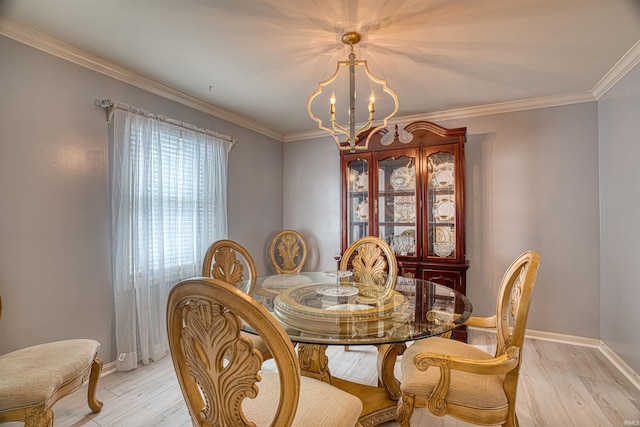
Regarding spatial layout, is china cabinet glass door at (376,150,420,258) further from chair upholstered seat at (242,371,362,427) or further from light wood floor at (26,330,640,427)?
chair upholstered seat at (242,371,362,427)

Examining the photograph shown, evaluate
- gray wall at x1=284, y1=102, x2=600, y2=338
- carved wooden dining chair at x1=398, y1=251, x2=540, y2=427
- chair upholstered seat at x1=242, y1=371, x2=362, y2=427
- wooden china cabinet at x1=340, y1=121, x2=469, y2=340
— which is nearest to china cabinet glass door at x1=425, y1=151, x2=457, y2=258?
wooden china cabinet at x1=340, y1=121, x2=469, y2=340

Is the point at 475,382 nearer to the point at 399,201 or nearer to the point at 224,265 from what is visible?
the point at 224,265

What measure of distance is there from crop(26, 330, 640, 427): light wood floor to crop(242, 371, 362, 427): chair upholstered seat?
842 millimetres

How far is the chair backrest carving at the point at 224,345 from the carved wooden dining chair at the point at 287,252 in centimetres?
299

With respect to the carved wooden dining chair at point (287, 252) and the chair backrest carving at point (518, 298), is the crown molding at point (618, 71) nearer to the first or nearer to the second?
the chair backrest carving at point (518, 298)

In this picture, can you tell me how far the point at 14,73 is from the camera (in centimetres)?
190

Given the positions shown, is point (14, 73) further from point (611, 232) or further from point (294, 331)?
point (611, 232)

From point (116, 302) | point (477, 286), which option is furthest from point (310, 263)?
point (116, 302)

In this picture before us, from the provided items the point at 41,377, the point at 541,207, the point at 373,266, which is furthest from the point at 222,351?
the point at 541,207

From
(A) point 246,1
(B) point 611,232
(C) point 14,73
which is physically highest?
(A) point 246,1

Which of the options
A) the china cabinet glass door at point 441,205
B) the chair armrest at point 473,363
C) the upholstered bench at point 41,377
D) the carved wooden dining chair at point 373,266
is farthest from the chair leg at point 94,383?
the china cabinet glass door at point 441,205

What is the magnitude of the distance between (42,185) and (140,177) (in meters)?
0.62

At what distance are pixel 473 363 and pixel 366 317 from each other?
48 centimetres

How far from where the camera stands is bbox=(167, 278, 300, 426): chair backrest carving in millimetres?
812
